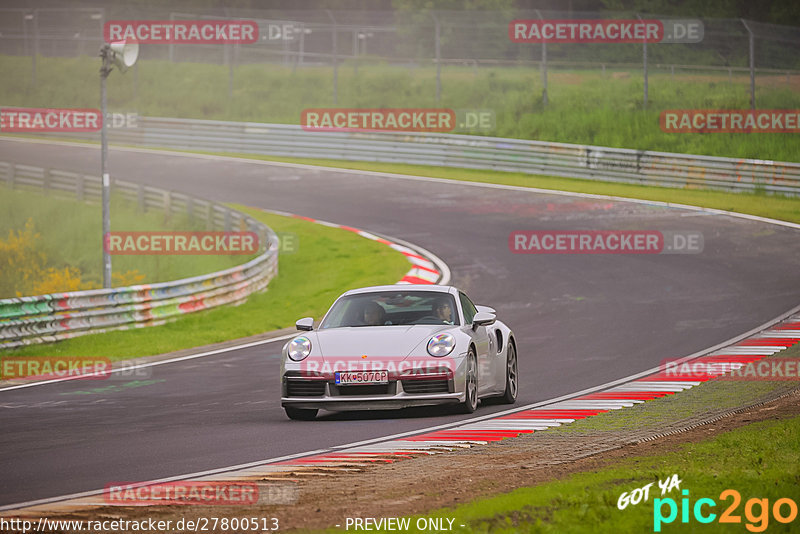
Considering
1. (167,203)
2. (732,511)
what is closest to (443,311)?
(732,511)

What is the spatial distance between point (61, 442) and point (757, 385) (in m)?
7.17

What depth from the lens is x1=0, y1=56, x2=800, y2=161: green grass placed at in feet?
117

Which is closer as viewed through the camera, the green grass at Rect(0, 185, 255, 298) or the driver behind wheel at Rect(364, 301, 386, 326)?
the driver behind wheel at Rect(364, 301, 386, 326)

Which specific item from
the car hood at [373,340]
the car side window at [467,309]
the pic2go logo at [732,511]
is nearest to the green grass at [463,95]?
the car side window at [467,309]

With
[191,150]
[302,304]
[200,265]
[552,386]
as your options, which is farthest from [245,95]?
[552,386]

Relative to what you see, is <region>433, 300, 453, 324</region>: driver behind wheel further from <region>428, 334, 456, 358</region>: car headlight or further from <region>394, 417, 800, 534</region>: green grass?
<region>394, 417, 800, 534</region>: green grass

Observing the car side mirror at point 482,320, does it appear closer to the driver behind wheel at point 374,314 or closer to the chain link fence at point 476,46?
the driver behind wheel at point 374,314

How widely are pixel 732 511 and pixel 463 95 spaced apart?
129 ft

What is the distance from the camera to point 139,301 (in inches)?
744

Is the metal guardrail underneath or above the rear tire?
underneath

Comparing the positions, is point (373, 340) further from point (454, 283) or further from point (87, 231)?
point (87, 231)

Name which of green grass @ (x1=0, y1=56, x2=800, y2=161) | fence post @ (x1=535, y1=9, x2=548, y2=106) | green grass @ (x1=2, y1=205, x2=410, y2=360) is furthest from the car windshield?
fence post @ (x1=535, y1=9, x2=548, y2=106)

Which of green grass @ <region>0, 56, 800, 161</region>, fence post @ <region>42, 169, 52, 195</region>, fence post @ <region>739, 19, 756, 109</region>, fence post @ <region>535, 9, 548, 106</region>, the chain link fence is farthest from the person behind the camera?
fence post @ <region>535, 9, 548, 106</region>

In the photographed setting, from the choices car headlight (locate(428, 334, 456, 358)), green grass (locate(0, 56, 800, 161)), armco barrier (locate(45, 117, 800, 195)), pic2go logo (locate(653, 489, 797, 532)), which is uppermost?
green grass (locate(0, 56, 800, 161))
